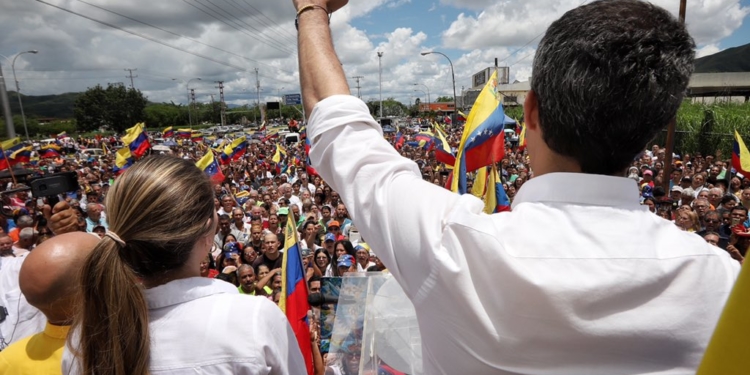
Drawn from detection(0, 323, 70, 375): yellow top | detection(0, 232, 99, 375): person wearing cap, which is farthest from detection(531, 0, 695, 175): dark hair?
detection(0, 323, 70, 375): yellow top

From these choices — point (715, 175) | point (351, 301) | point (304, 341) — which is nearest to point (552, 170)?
point (351, 301)

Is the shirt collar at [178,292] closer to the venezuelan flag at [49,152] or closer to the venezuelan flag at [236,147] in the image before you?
the venezuelan flag at [236,147]

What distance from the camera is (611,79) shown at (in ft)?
2.44

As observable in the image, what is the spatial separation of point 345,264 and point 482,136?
243cm

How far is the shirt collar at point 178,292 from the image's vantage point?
1291mm

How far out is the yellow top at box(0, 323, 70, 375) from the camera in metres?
1.67

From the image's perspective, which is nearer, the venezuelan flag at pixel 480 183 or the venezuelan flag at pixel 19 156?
the venezuelan flag at pixel 480 183

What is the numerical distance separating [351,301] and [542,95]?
140 cm

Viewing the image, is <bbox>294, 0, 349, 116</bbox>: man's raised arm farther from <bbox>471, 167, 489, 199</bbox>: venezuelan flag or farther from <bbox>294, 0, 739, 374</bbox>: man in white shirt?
<bbox>471, 167, 489, 199</bbox>: venezuelan flag

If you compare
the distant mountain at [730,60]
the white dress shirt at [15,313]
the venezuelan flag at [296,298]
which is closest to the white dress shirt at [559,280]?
the white dress shirt at [15,313]

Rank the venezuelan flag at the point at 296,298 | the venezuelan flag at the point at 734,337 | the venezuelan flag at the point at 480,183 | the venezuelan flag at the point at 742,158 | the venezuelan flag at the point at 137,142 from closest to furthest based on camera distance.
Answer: the venezuelan flag at the point at 734,337, the venezuelan flag at the point at 296,298, the venezuelan flag at the point at 480,183, the venezuelan flag at the point at 742,158, the venezuelan flag at the point at 137,142

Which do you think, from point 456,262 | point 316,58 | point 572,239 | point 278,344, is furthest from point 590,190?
point 278,344

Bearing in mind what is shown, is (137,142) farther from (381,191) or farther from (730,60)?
(730,60)

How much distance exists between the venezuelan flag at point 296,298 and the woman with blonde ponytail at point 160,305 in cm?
133
